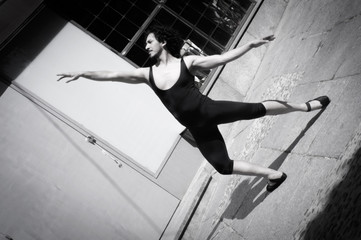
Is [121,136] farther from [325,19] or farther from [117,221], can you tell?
[325,19]

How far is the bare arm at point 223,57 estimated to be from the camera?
2.23 meters

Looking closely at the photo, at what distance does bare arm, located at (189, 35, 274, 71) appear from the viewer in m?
2.23

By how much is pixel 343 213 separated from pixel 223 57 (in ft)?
4.78

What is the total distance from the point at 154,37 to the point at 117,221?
3863mm

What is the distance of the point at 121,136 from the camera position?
5.59 meters

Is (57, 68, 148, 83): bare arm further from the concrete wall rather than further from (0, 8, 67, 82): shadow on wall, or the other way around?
(0, 8, 67, 82): shadow on wall

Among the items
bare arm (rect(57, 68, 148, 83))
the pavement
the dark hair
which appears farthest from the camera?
the dark hair

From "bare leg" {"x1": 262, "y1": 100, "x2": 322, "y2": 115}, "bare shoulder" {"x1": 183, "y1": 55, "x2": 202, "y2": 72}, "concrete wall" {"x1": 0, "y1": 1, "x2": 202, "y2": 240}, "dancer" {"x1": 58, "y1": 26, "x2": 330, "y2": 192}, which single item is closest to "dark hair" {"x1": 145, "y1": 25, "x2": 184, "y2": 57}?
"dancer" {"x1": 58, "y1": 26, "x2": 330, "y2": 192}

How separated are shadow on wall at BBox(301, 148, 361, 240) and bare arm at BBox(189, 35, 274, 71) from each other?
116 centimetres

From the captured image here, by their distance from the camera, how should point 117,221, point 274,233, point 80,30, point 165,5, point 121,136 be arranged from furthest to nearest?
point 165,5 < point 80,30 < point 121,136 < point 117,221 < point 274,233

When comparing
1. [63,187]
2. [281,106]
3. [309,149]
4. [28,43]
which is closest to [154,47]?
[281,106]

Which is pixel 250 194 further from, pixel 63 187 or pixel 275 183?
pixel 63 187

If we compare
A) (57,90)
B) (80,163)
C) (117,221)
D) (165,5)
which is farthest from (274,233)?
(165,5)

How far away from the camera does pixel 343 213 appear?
1.36 meters
